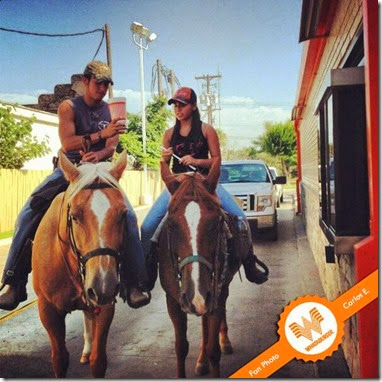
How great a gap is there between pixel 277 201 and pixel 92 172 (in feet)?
7.82

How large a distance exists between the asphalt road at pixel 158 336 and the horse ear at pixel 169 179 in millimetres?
863

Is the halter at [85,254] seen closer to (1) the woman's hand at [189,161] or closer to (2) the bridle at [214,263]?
(2) the bridle at [214,263]

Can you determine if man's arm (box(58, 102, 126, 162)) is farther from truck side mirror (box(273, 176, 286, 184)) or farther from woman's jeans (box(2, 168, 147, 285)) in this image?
truck side mirror (box(273, 176, 286, 184))

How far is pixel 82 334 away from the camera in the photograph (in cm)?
438

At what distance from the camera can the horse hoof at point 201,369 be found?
402cm

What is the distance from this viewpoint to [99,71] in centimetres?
412

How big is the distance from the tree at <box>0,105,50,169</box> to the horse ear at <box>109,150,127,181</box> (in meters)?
1.40

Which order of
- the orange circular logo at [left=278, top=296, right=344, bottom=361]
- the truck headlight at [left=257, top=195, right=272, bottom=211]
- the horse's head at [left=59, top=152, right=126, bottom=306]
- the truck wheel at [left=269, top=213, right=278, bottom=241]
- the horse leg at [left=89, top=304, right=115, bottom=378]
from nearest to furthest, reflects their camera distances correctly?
1. the horse's head at [left=59, top=152, right=126, bottom=306]
2. the orange circular logo at [left=278, top=296, right=344, bottom=361]
3. the horse leg at [left=89, top=304, right=115, bottom=378]
4. the truck headlight at [left=257, top=195, right=272, bottom=211]
5. the truck wheel at [left=269, top=213, right=278, bottom=241]

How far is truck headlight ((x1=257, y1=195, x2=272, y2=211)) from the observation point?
15.6ft

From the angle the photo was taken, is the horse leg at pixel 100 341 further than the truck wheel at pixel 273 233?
No

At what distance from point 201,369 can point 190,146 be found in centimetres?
171

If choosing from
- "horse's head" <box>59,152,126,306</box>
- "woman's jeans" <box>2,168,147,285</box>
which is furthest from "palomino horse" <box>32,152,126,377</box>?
"woman's jeans" <box>2,168,147,285</box>

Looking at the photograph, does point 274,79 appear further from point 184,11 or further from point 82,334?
point 82,334

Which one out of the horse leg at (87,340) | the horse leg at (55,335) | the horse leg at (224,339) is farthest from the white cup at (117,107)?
the horse leg at (224,339)
